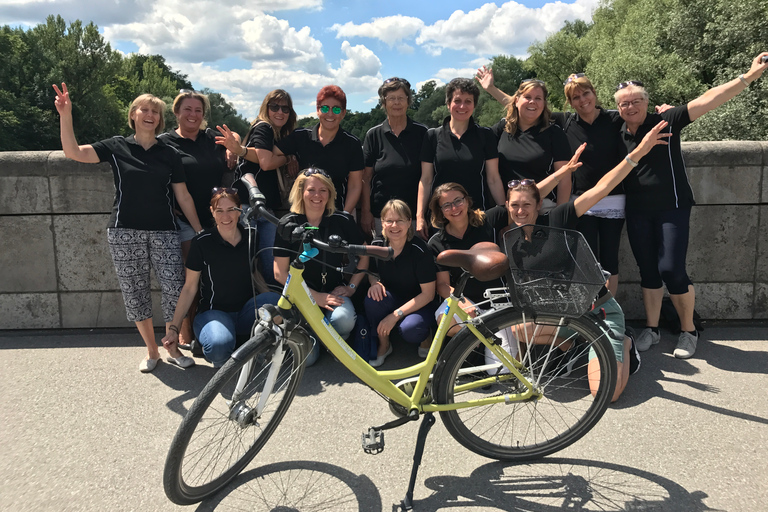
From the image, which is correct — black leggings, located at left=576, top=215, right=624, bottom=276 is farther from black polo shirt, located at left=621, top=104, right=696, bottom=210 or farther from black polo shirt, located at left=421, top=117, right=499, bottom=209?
black polo shirt, located at left=421, top=117, right=499, bottom=209

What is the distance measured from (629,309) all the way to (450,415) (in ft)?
9.47

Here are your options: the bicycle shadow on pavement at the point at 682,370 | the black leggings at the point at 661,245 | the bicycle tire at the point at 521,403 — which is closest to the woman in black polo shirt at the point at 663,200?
the black leggings at the point at 661,245

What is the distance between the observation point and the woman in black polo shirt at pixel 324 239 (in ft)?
13.5

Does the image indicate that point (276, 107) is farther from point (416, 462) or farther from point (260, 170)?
point (416, 462)

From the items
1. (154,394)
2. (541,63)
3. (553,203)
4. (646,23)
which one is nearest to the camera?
(154,394)

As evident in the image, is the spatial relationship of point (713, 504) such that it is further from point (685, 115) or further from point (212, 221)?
point (212, 221)

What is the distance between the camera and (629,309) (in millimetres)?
5195

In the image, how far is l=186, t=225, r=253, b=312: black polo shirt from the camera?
4.34 m

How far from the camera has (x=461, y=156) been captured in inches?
180

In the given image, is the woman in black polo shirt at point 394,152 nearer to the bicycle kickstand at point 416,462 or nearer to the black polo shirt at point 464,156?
the black polo shirt at point 464,156

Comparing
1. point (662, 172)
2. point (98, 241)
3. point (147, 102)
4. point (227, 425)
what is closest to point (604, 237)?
point (662, 172)

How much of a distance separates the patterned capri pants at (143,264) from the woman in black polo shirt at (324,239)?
0.83m

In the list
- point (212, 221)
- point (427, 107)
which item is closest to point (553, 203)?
point (212, 221)

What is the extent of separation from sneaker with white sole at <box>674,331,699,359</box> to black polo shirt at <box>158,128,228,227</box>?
385cm
